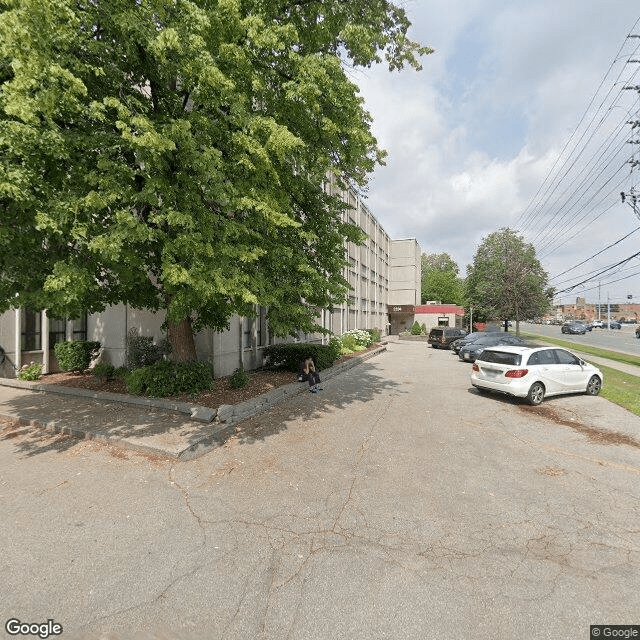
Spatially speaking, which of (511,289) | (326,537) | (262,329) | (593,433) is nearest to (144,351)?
(262,329)

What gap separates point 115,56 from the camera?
611 centimetres

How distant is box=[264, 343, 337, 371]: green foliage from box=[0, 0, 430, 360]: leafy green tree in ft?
20.1

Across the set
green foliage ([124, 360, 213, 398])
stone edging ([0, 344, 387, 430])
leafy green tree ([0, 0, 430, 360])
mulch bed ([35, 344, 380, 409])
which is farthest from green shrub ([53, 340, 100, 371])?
leafy green tree ([0, 0, 430, 360])

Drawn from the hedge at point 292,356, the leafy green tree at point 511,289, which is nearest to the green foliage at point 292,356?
the hedge at point 292,356

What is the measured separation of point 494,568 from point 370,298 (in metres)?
32.9

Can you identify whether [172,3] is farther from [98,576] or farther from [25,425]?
[25,425]

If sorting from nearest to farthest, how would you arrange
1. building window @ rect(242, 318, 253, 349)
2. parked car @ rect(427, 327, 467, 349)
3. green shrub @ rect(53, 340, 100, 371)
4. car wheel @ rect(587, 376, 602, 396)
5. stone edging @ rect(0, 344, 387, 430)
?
stone edging @ rect(0, 344, 387, 430) < car wheel @ rect(587, 376, 602, 396) < green shrub @ rect(53, 340, 100, 371) < building window @ rect(242, 318, 253, 349) < parked car @ rect(427, 327, 467, 349)

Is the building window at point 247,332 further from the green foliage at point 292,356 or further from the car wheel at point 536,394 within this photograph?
the car wheel at point 536,394

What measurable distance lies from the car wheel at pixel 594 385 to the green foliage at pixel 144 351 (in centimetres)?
1314

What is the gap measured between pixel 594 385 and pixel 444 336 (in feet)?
58.8

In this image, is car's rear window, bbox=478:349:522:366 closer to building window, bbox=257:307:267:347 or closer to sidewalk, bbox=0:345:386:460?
sidewalk, bbox=0:345:386:460

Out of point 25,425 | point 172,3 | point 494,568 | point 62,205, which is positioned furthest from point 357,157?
point 25,425

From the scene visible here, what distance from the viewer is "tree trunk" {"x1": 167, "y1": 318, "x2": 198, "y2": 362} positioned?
31.0 ft

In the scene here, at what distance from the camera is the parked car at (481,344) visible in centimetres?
2033
